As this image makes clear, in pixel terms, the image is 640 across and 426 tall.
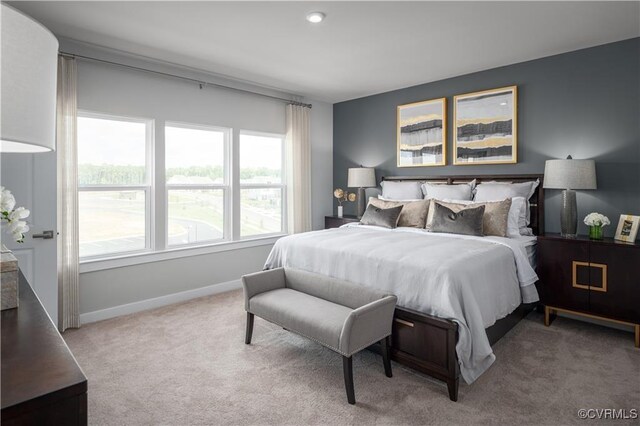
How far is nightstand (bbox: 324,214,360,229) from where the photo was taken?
206 inches

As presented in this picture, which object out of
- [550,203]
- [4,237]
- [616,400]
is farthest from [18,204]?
[550,203]

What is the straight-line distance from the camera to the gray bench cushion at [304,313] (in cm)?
235

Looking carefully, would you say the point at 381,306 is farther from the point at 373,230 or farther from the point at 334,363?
the point at 373,230

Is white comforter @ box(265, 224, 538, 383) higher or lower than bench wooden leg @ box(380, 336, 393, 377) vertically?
higher

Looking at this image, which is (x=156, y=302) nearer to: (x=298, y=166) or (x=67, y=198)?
(x=67, y=198)

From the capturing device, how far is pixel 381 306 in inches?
92.7

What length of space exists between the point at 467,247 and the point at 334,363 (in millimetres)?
1394

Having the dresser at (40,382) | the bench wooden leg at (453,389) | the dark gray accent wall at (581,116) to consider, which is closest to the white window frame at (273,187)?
the dark gray accent wall at (581,116)

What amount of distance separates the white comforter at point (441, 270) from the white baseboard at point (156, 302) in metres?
1.18

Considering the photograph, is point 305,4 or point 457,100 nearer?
point 305,4

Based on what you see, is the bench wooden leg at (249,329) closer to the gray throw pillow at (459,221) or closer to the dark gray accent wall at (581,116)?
the gray throw pillow at (459,221)

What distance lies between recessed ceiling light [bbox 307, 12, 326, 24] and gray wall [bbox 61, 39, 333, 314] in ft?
6.27

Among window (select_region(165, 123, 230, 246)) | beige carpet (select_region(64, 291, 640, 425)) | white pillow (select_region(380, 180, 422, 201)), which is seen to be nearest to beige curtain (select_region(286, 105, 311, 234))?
window (select_region(165, 123, 230, 246))
